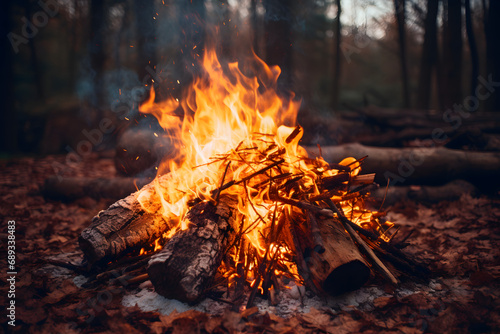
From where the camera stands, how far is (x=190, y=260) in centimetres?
239

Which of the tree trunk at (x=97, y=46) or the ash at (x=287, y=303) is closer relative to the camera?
the ash at (x=287, y=303)

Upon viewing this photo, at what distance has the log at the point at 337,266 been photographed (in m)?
2.35

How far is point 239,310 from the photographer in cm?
235

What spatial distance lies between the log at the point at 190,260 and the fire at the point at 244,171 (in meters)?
0.20

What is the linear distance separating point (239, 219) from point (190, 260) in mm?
765

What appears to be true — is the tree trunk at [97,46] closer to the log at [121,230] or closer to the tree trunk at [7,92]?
the tree trunk at [7,92]

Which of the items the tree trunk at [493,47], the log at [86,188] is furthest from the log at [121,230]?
the tree trunk at [493,47]

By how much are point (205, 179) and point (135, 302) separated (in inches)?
52.0

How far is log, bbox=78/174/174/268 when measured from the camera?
273cm

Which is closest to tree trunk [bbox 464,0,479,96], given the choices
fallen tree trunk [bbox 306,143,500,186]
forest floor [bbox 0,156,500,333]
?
fallen tree trunk [bbox 306,143,500,186]

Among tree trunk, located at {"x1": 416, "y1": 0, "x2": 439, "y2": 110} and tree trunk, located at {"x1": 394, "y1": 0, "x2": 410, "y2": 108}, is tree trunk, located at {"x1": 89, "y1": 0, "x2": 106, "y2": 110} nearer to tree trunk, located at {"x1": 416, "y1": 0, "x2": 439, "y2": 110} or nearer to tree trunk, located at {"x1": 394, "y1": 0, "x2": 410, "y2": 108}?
tree trunk, located at {"x1": 394, "y1": 0, "x2": 410, "y2": 108}

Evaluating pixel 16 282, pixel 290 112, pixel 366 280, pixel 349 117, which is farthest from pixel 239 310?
pixel 349 117

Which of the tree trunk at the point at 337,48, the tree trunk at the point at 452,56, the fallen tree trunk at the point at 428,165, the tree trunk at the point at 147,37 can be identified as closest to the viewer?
the fallen tree trunk at the point at 428,165

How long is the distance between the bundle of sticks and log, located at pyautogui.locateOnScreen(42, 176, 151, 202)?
2.32 m
